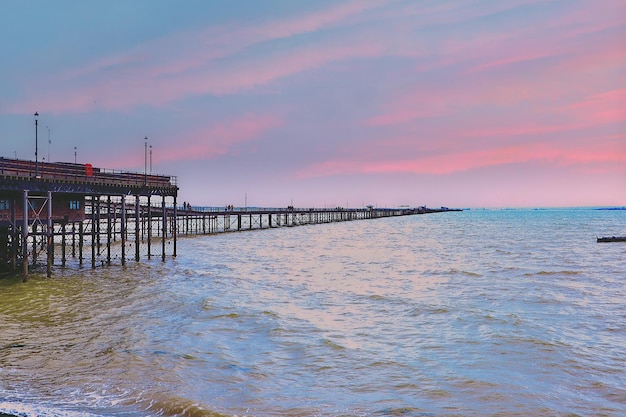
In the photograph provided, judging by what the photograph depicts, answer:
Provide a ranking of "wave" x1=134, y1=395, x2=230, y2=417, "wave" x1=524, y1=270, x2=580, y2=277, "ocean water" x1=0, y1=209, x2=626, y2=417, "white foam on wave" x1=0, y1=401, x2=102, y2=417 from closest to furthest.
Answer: "white foam on wave" x1=0, y1=401, x2=102, y2=417, "wave" x1=134, y1=395, x2=230, y2=417, "ocean water" x1=0, y1=209, x2=626, y2=417, "wave" x1=524, y1=270, x2=580, y2=277

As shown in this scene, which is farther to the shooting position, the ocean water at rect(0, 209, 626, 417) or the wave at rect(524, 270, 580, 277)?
the wave at rect(524, 270, 580, 277)

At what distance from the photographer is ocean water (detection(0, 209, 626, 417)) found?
11656 mm

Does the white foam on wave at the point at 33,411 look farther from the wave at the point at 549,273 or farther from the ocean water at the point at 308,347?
the wave at the point at 549,273

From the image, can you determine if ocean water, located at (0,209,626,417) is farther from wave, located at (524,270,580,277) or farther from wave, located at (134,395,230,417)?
wave, located at (524,270,580,277)

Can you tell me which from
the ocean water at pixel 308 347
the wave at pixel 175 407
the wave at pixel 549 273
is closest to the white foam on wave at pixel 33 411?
the ocean water at pixel 308 347

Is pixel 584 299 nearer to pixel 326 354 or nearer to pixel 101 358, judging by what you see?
pixel 326 354

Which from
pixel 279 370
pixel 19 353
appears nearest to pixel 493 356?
pixel 279 370

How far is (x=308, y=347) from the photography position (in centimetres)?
1655

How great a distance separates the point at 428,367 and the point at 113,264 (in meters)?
32.3

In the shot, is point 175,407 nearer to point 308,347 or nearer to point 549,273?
point 308,347

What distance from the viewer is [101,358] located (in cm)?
1470

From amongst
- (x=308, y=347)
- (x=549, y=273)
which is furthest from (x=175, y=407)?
(x=549, y=273)

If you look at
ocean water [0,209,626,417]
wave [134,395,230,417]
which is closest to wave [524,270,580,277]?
ocean water [0,209,626,417]

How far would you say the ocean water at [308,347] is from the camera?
38.2 ft
